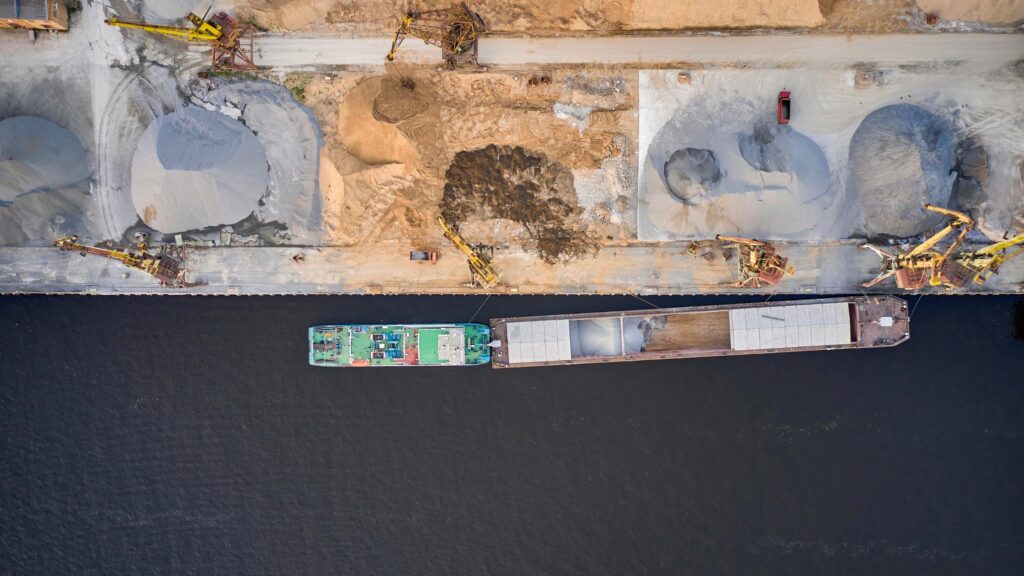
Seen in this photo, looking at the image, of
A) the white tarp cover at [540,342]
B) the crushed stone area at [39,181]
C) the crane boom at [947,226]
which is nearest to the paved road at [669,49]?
the crane boom at [947,226]

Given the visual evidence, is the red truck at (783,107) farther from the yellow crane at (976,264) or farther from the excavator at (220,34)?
the excavator at (220,34)

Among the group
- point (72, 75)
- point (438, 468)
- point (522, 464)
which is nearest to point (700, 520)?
point (522, 464)

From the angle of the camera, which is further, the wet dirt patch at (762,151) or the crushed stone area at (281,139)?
the crushed stone area at (281,139)

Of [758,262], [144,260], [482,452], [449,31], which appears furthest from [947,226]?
[144,260]

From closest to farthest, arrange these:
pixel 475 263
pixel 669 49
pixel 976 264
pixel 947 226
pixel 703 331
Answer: pixel 947 226
pixel 976 264
pixel 475 263
pixel 669 49
pixel 703 331

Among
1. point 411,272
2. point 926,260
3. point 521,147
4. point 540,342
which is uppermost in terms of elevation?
point 521,147

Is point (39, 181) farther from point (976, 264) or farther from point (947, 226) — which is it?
point (976, 264)
